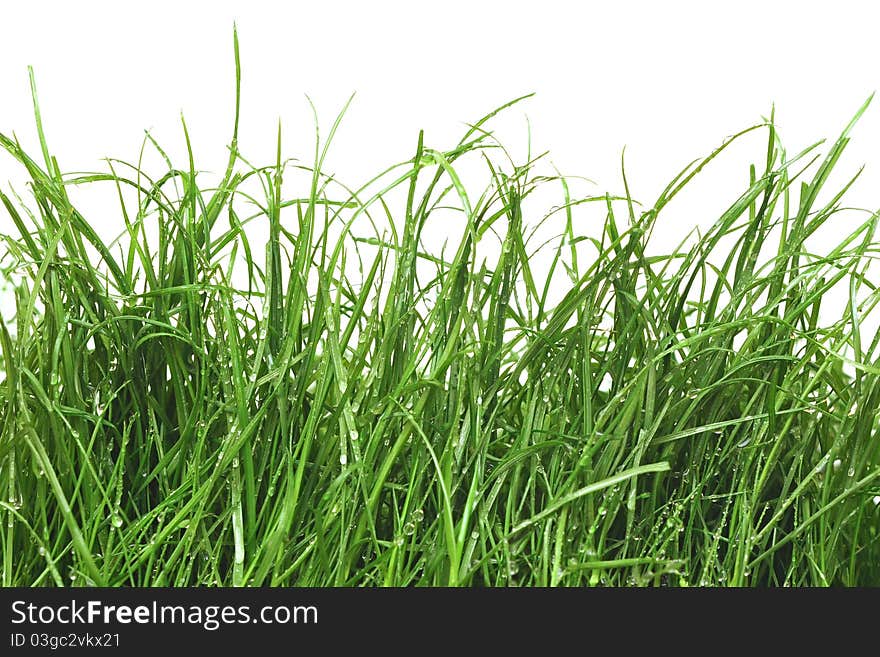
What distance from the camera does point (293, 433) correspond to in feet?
1.54

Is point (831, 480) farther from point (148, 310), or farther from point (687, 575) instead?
point (148, 310)

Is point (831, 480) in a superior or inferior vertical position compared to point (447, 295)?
inferior

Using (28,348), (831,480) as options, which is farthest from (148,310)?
(831,480)

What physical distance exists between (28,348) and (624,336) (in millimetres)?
326

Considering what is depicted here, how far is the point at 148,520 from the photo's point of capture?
44 centimetres

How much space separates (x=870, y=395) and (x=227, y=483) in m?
0.34

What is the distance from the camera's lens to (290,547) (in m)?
0.44

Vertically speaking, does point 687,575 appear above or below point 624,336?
below

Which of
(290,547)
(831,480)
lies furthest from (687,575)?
(290,547)

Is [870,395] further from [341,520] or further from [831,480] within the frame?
[341,520]

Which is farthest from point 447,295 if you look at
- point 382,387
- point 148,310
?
point 148,310

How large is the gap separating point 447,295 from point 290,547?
15cm

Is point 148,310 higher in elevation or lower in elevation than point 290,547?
higher

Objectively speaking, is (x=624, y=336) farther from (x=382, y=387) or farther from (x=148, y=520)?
(x=148, y=520)
